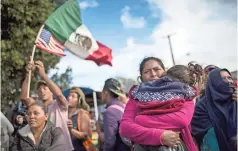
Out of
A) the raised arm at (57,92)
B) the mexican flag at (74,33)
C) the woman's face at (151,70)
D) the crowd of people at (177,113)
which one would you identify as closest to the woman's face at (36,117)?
the crowd of people at (177,113)

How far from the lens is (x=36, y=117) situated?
10.6 feet

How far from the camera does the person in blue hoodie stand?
7.45ft

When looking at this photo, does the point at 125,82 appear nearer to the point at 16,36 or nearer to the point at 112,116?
the point at 112,116

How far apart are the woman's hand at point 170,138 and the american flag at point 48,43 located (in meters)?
3.92

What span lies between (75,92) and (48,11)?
9.63 metres

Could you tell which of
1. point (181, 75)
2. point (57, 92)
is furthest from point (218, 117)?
point (57, 92)

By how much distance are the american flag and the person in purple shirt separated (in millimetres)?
2150

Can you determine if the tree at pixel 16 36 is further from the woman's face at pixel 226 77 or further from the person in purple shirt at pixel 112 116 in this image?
the woman's face at pixel 226 77

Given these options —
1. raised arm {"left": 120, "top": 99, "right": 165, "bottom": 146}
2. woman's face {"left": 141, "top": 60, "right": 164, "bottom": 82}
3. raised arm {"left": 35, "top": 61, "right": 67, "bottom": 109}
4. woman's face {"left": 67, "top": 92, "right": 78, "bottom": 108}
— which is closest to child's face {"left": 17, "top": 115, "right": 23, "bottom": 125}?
woman's face {"left": 67, "top": 92, "right": 78, "bottom": 108}

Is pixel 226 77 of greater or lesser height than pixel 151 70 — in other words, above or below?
below

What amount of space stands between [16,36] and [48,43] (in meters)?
7.38

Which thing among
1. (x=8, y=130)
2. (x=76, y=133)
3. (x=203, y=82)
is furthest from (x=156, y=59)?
(x=8, y=130)

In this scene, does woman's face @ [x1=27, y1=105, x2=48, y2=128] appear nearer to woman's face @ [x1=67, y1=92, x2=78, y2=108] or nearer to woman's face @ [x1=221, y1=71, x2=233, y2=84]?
woman's face @ [x1=67, y1=92, x2=78, y2=108]

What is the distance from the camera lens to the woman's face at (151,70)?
105 inches
